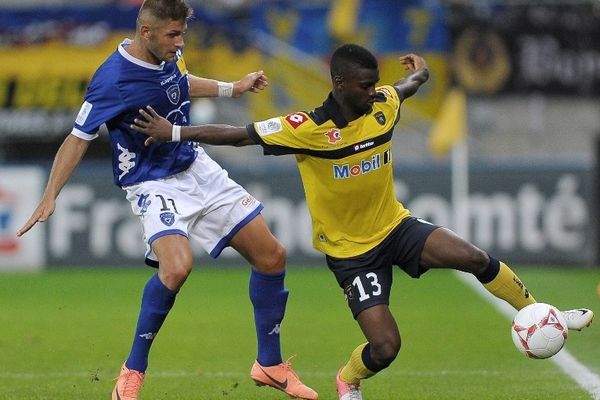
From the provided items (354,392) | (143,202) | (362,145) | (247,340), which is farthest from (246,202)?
(247,340)

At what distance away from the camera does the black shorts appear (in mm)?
7574

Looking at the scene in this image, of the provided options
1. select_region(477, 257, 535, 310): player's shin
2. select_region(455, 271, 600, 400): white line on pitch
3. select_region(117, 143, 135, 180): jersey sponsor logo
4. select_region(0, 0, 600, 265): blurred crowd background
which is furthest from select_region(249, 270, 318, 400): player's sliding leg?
select_region(0, 0, 600, 265): blurred crowd background

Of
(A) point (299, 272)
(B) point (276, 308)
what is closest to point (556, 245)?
(A) point (299, 272)

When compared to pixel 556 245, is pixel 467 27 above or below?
above

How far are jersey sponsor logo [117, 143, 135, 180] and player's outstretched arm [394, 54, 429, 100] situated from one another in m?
1.64

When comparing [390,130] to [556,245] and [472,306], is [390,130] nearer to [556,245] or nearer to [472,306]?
[472,306]

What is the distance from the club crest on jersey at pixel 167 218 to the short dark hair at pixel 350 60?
1270mm

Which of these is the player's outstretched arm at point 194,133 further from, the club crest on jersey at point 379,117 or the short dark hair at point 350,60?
the club crest on jersey at point 379,117

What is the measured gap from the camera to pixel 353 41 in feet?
70.7

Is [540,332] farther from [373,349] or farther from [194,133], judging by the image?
[194,133]

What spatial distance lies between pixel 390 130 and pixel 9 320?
20.0 feet

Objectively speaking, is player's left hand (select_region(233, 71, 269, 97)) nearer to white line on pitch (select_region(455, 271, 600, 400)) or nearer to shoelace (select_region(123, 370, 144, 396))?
shoelace (select_region(123, 370, 144, 396))

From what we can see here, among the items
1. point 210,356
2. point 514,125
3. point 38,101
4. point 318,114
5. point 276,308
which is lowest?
point 514,125

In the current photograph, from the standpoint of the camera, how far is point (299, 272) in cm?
1720
